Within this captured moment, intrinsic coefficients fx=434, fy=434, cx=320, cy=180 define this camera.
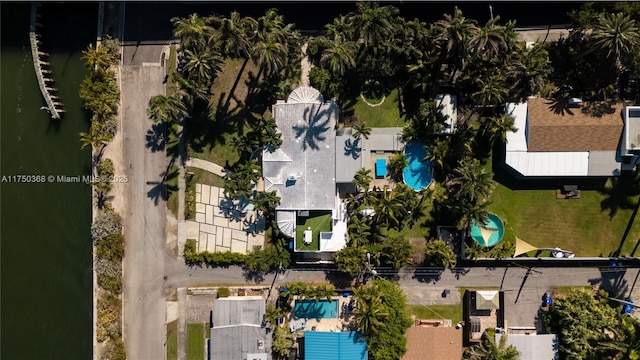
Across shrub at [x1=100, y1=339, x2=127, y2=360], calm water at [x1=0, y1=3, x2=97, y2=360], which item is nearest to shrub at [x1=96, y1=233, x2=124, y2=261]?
calm water at [x1=0, y1=3, x2=97, y2=360]

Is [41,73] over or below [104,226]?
over

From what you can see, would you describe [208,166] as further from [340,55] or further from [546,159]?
[546,159]

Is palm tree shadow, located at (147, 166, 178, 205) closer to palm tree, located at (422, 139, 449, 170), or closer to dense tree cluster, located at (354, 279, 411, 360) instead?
dense tree cluster, located at (354, 279, 411, 360)

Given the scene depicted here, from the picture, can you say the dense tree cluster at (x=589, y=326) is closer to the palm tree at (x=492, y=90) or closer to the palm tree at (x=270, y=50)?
the palm tree at (x=492, y=90)

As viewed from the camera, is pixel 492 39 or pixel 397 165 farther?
pixel 397 165

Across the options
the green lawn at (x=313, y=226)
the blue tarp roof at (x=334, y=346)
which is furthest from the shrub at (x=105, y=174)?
the blue tarp roof at (x=334, y=346)

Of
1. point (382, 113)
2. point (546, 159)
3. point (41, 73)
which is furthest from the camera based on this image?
point (41, 73)

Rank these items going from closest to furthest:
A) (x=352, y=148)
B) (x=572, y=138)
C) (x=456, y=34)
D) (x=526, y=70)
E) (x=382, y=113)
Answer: (x=456, y=34), (x=526, y=70), (x=572, y=138), (x=352, y=148), (x=382, y=113)

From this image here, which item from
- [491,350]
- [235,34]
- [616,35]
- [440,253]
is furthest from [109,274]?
[616,35]
